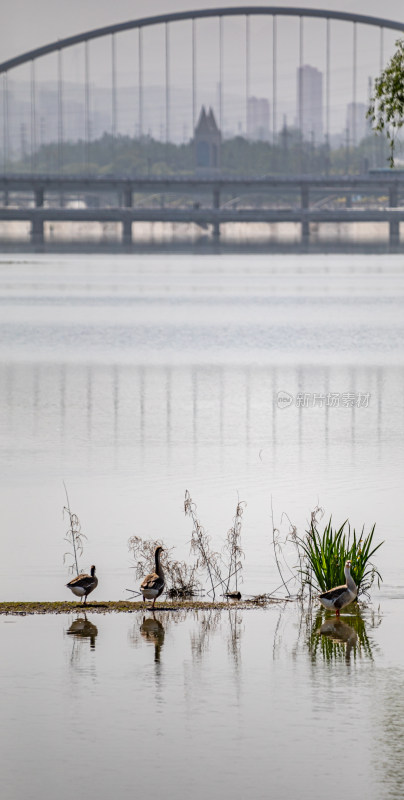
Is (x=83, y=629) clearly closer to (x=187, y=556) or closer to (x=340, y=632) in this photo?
(x=340, y=632)

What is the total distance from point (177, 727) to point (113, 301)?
71867mm

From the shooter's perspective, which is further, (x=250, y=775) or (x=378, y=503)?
(x=378, y=503)

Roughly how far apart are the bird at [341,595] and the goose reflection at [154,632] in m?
1.41

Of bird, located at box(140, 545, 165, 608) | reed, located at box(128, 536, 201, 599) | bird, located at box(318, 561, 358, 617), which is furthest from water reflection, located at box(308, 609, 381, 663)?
reed, located at box(128, 536, 201, 599)

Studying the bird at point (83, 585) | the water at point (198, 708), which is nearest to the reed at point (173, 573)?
the bird at point (83, 585)

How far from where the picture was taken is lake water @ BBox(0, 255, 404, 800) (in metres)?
8.62

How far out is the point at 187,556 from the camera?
1516 cm

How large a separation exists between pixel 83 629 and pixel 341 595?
85.2 inches

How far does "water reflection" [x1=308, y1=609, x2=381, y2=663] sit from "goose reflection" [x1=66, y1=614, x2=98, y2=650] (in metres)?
1.72

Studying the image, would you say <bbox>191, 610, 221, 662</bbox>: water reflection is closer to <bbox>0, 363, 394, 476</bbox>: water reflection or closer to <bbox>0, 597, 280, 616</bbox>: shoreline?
Result: <bbox>0, 597, 280, 616</bbox>: shoreline

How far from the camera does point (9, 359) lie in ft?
149

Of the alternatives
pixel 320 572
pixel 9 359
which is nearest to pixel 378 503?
pixel 320 572

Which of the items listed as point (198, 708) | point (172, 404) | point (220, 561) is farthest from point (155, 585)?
point (172, 404)

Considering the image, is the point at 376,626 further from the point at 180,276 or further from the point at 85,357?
the point at 180,276
